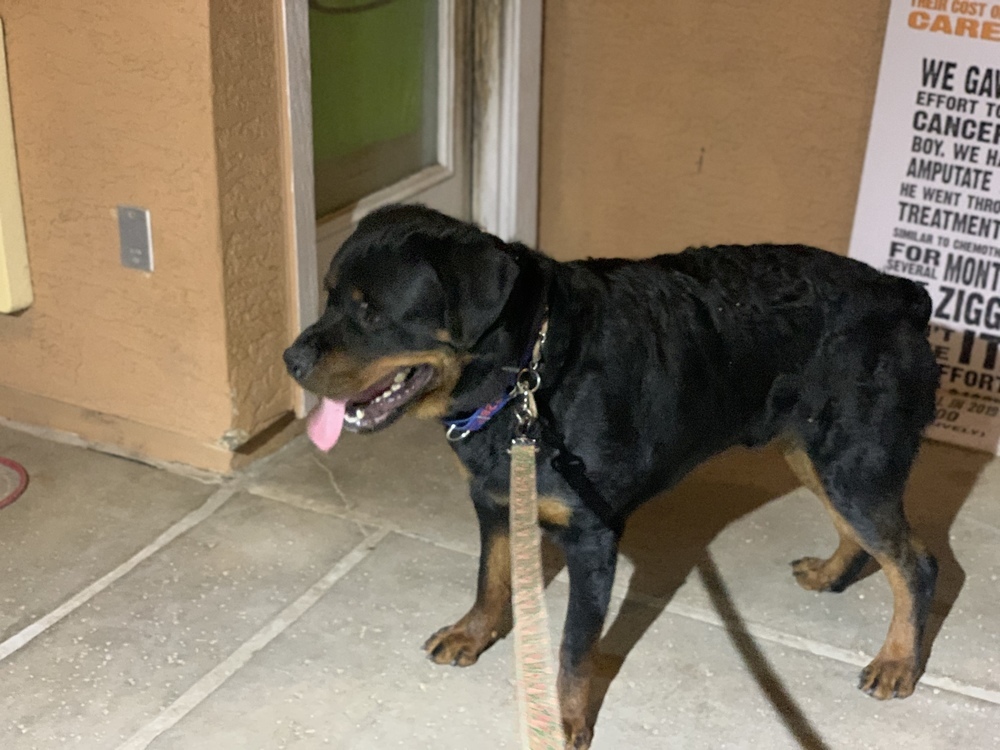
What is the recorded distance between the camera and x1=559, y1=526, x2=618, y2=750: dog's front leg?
7.66 ft

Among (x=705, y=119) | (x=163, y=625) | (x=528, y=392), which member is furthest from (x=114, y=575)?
(x=705, y=119)

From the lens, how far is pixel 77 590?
2.89 metres

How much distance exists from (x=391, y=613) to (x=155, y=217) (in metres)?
1.26

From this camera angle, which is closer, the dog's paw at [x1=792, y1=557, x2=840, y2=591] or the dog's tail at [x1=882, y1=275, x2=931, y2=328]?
the dog's tail at [x1=882, y1=275, x2=931, y2=328]

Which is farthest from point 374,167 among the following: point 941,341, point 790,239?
point 941,341

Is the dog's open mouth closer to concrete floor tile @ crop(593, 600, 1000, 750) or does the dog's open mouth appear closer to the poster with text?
concrete floor tile @ crop(593, 600, 1000, 750)

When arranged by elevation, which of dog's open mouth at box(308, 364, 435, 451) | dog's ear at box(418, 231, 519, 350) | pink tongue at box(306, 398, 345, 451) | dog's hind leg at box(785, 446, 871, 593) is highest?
dog's ear at box(418, 231, 519, 350)

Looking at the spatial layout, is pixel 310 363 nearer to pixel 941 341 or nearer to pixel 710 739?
pixel 710 739

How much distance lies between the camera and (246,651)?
2.69m

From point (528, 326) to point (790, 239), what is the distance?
2067 mm

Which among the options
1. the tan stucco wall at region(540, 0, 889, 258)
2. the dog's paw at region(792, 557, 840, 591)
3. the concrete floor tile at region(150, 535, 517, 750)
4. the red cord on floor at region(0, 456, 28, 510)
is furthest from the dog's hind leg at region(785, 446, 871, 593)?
the red cord on floor at region(0, 456, 28, 510)

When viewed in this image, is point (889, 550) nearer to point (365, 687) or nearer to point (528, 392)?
point (528, 392)

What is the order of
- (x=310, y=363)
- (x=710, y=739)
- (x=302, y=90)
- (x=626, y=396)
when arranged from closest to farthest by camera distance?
(x=310, y=363), (x=626, y=396), (x=710, y=739), (x=302, y=90)

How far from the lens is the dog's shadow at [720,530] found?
8.81 feet
